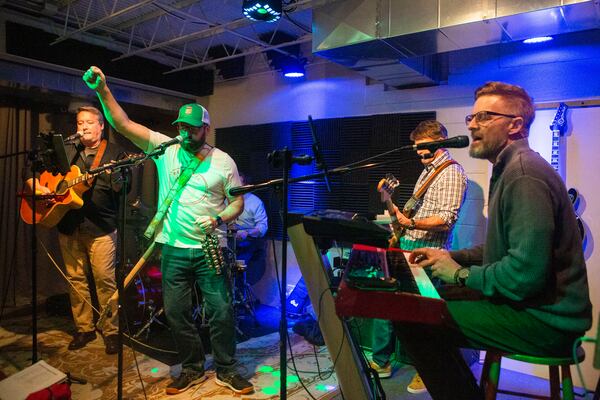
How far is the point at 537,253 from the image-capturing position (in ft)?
5.12

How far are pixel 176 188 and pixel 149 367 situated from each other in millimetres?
1531

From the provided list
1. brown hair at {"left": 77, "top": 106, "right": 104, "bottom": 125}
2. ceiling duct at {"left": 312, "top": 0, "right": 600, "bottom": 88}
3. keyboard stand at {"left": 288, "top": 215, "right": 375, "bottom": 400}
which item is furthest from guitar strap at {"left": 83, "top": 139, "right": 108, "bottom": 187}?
keyboard stand at {"left": 288, "top": 215, "right": 375, "bottom": 400}

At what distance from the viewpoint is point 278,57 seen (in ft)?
16.7

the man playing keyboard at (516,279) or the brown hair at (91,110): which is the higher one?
the brown hair at (91,110)

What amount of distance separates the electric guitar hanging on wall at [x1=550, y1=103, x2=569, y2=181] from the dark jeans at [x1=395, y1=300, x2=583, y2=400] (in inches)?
80.6

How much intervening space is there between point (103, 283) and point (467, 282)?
298 centimetres

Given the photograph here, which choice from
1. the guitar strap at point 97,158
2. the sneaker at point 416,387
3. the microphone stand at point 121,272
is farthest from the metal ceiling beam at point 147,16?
the sneaker at point 416,387

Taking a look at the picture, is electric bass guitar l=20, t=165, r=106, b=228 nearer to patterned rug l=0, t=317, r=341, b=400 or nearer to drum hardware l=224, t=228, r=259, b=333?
patterned rug l=0, t=317, r=341, b=400

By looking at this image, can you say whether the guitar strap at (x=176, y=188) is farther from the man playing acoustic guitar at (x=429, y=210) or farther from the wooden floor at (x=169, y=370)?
the man playing acoustic guitar at (x=429, y=210)

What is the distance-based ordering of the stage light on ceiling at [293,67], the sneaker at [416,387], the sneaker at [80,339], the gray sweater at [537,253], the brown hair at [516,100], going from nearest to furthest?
1. the gray sweater at [537,253]
2. the brown hair at [516,100]
3. the sneaker at [416,387]
4. the sneaker at [80,339]
5. the stage light on ceiling at [293,67]

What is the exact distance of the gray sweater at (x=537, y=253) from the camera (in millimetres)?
1575

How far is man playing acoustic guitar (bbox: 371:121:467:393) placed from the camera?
2.95 meters

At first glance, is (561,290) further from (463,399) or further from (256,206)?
(256,206)

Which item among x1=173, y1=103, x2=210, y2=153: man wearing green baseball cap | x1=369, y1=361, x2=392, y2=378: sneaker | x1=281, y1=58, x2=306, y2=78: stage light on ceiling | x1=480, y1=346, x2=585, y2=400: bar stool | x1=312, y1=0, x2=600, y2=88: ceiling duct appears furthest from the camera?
x1=281, y1=58, x2=306, y2=78: stage light on ceiling
